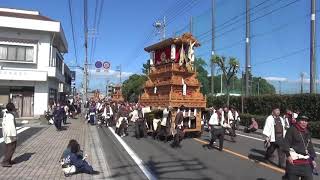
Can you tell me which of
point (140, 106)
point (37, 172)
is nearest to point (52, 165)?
point (37, 172)

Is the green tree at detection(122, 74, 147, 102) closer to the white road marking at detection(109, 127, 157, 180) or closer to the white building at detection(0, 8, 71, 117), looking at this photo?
the white building at detection(0, 8, 71, 117)

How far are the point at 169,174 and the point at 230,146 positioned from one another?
7.87 m

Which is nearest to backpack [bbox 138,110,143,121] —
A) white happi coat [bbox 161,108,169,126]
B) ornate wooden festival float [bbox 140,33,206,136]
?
ornate wooden festival float [bbox 140,33,206,136]

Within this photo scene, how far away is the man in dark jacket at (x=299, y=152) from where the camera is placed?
8.25 m

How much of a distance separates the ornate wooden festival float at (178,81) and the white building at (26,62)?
18.2 metres

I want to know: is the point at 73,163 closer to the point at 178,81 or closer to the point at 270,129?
the point at 270,129

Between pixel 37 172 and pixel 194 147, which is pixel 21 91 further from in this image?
pixel 37 172

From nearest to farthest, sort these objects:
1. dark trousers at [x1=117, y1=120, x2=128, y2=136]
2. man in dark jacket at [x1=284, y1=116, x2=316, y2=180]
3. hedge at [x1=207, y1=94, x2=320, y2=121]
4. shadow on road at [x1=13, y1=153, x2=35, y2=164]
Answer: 1. man in dark jacket at [x1=284, y1=116, x2=316, y2=180]
2. shadow on road at [x1=13, y1=153, x2=35, y2=164]
3. dark trousers at [x1=117, y1=120, x2=128, y2=136]
4. hedge at [x1=207, y1=94, x2=320, y2=121]

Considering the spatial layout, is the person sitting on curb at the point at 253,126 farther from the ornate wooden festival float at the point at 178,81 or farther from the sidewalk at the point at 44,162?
the sidewalk at the point at 44,162

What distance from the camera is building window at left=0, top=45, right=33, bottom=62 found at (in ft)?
135

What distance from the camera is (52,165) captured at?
43.8 ft

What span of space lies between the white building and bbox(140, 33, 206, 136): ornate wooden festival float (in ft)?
59.6

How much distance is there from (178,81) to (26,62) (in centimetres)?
2167

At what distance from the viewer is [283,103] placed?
103 feet
